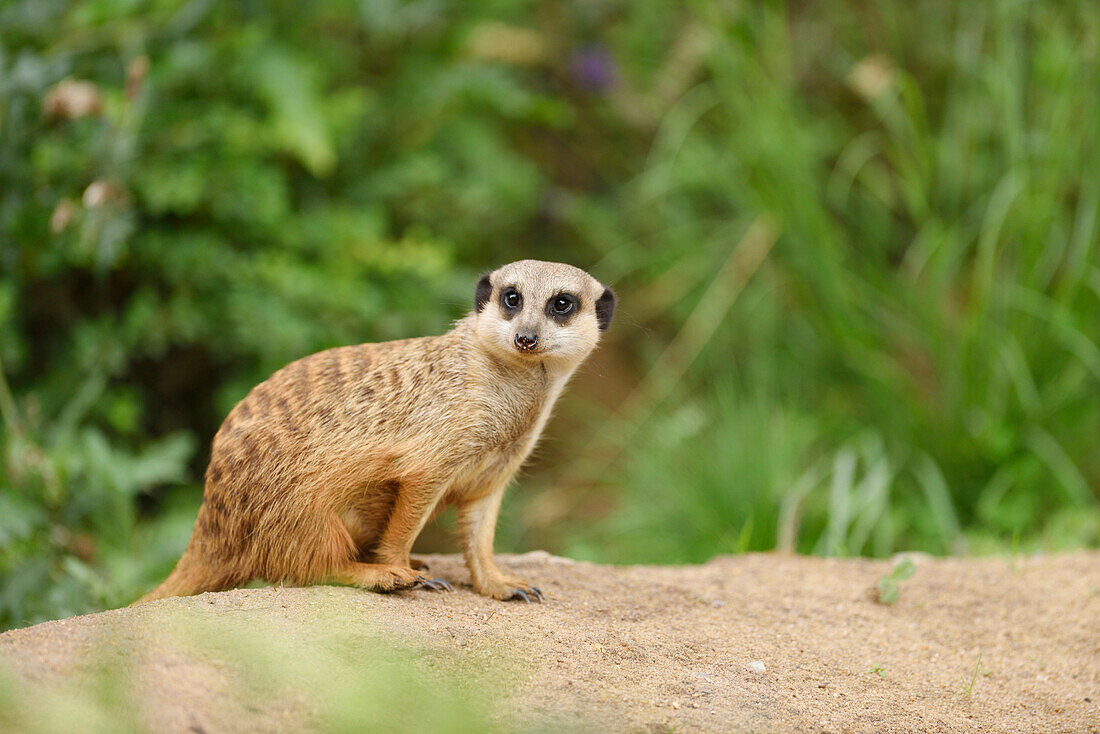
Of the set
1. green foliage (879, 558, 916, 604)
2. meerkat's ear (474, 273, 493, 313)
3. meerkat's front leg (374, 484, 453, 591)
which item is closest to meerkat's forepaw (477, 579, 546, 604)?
meerkat's front leg (374, 484, 453, 591)

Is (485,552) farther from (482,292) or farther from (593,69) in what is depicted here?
(593,69)

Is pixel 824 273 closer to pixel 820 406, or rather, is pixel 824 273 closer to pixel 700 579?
pixel 820 406

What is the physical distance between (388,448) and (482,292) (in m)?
0.51

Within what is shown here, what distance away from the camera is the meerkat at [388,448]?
2.35 metres

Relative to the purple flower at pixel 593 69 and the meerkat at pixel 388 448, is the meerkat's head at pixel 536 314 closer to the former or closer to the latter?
the meerkat at pixel 388 448

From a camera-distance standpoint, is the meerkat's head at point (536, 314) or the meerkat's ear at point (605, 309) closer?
the meerkat's head at point (536, 314)

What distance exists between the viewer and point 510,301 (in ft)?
8.21

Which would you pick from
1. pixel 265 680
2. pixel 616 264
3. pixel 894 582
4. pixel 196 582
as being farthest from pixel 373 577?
pixel 616 264

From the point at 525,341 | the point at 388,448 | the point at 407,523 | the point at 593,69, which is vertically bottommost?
the point at 407,523

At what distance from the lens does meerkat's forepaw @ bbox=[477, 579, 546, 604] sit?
246 cm

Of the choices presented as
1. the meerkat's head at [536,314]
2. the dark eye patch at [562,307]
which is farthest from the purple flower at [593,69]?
the dark eye patch at [562,307]

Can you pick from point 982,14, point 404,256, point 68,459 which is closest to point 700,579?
point 68,459

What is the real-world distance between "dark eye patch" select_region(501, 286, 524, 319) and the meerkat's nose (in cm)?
13

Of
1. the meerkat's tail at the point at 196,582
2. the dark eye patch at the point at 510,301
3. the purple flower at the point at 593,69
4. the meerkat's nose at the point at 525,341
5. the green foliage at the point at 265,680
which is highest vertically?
the purple flower at the point at 593,69
